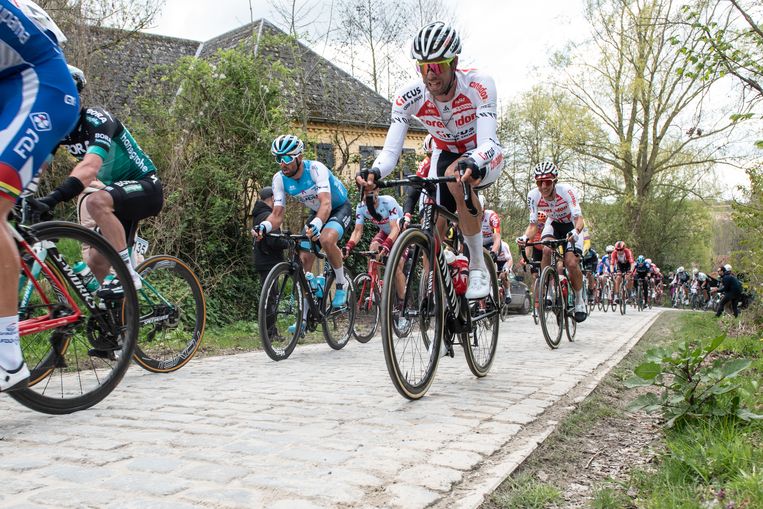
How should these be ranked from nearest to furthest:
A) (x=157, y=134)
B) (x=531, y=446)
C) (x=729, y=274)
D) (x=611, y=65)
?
(x=531, y=446) → (x=157, y=134) → (x=729, y=274) → (x=611, y=65)

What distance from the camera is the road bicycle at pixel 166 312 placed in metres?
5.35

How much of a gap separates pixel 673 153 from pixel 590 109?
211 inches

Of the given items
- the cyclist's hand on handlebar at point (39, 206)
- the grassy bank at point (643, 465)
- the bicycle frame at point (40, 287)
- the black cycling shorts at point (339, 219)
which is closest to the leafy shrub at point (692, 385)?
the grassy bank at point (643, 465)

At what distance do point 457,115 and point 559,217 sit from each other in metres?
5.06

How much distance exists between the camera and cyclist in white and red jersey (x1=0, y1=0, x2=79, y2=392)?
120 inches

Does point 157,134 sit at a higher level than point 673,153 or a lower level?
lower

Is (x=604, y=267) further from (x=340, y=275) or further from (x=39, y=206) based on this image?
(x=39, y=206)

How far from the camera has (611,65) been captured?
115ft

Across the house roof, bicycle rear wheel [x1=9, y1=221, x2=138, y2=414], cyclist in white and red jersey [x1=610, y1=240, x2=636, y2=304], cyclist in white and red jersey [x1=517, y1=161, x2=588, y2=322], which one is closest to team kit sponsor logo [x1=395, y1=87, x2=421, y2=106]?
bicycle rear wheel [x1=9, y1=221, x2=138, y2=414]

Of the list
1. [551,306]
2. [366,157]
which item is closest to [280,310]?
[551,306]

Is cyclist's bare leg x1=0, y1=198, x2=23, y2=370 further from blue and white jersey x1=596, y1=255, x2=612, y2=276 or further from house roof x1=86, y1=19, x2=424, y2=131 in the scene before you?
blue and white jersey x1=596, y1=255, x2=612, y2=276

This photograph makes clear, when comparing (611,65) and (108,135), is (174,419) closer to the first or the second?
(108,135)

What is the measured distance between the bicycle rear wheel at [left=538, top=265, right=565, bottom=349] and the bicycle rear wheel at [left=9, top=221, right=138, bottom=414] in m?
5.15

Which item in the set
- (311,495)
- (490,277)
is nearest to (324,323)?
(490,277)
